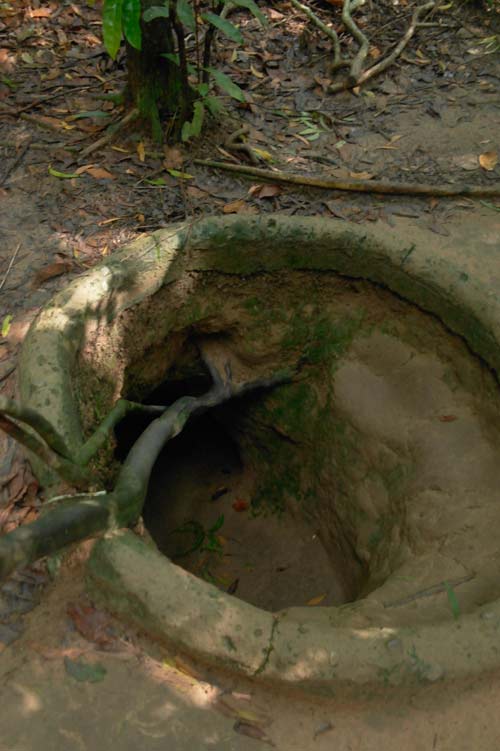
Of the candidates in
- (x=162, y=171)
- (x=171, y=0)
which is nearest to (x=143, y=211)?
(x=162, y=171)

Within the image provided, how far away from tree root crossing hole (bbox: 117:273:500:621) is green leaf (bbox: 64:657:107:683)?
1.18 metres

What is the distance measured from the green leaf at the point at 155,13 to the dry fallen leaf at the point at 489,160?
208 cm

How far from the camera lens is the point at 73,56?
4980 mm

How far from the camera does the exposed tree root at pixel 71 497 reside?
1.92 meters

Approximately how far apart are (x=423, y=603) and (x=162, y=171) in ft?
8.92

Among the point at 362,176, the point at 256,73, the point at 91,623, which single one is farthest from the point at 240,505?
the point at 256,73

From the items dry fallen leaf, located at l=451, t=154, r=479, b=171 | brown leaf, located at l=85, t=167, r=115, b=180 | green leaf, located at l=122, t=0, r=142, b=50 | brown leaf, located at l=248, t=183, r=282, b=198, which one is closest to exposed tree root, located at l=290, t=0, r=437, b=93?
dry fallen leaf, located at l=451, t=154, r=479, b=171

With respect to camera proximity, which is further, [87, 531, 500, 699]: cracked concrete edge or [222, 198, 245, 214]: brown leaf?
[222, 198, 245, 214]: brown leaf

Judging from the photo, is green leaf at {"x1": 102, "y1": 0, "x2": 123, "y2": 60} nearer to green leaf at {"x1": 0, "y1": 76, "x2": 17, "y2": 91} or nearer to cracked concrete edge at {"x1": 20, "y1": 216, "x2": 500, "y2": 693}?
cracked concrete edge at {"x1": 20, "y1": 216, "x2": 500, "y2": 693}

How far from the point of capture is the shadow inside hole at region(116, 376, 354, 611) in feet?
13.7

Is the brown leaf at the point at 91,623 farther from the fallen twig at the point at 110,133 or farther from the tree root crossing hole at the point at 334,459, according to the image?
the fallen twig at the point at 110,133

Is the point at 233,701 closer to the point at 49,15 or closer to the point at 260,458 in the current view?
the point at 260,458

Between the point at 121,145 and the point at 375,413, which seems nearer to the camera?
the point at 375,413

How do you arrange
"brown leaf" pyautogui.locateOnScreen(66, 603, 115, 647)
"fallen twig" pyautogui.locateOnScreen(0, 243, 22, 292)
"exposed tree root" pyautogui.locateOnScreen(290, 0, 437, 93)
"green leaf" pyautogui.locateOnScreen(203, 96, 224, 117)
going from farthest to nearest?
"exposed tree root" pyautogui.locateOnScreen(290, 0, 437, 93) → "green leaf" pyautogui.locateOnScreen(203, 96, 224, 117) → "fallen twig" pyautogui.locateOnScreen(0, 243, 22, 292) → "brown leaf" pyautogui.locateOnScreen(66, 603, 115, 647)
